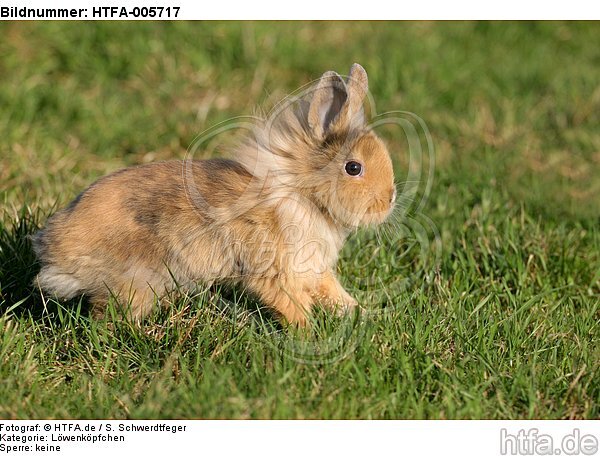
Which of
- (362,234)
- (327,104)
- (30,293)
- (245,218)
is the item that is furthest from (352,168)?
(30,293)

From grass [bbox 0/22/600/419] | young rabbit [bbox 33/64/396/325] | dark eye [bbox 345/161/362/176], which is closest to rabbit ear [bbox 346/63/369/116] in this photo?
young rabbit [bbox 33/64/396/325]

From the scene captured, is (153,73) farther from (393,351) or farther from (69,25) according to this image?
(393,351)

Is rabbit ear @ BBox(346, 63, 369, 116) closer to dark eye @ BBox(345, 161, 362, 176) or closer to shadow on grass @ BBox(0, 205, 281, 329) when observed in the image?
dark eye @ BBox(345, 161, 362, 176)

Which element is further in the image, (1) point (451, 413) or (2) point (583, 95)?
(2) point (583, 95)

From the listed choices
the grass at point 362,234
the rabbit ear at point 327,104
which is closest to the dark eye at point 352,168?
the rabbit ear at point 327,104

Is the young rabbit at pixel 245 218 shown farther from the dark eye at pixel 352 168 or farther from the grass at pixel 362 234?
the grass at pixel 362 234

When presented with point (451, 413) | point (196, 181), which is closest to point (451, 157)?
point (196, 181)
